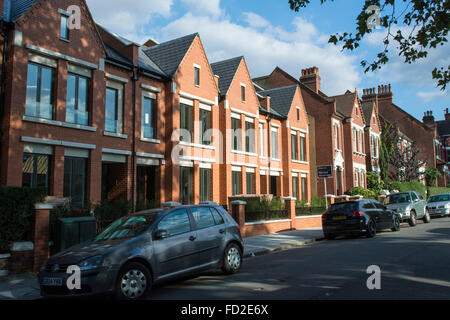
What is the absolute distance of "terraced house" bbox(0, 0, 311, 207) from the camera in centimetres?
1416

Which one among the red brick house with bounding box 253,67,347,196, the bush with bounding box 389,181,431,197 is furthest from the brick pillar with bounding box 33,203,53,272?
the bush with bounding box 389,181,431,197

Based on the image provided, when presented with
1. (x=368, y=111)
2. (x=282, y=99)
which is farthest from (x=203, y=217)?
(x=368, y=111)

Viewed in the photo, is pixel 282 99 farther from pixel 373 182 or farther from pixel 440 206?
pixel 373 182

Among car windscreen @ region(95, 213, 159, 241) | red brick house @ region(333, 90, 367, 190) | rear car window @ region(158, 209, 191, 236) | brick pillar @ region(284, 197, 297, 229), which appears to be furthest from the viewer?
red brick house @ region(333, 90, 367, 190)

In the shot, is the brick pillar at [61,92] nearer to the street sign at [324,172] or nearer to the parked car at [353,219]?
the parked car at [353,219]

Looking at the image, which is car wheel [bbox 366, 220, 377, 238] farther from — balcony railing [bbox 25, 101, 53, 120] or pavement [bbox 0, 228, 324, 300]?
balcony railing [bbox 25, 101, 53, 120]

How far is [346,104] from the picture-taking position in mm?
38281

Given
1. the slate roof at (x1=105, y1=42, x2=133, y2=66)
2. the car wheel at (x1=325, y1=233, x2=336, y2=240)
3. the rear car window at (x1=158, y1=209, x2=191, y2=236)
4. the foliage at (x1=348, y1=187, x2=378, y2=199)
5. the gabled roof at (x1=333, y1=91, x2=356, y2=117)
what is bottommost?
the car wheel at (x1=325, y1=233, x2=336, y2=240)

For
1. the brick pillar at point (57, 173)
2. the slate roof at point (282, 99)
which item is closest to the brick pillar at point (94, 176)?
the brick pillar at point (57, 173)

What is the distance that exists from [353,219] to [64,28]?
540 inches
